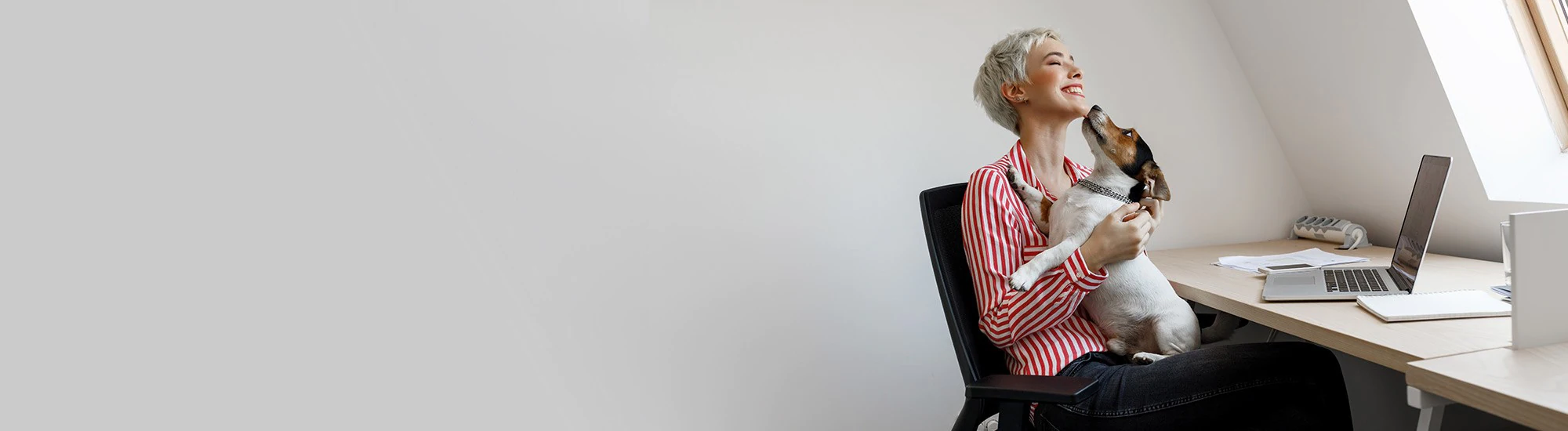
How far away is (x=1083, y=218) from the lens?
1.57 meters

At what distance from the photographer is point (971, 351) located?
1490 mm

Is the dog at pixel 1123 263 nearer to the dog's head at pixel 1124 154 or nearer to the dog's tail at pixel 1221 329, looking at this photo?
the dog's head at pixel 1124 154

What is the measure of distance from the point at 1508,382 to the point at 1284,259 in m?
1.15

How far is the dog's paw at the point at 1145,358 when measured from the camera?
154 centimetres

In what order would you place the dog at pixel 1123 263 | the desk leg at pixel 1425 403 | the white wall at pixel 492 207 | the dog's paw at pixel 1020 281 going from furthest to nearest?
the white wall at pixel 492 207, the dog at pixel 1123 263, the dog's paw at pixel 1020 281, the desk leg at pixel 1425 403

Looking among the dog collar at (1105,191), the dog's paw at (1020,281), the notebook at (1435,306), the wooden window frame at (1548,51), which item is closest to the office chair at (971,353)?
the dog's paw at (1020,281)

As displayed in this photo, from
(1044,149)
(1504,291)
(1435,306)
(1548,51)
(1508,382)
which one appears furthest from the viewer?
(1548,51)

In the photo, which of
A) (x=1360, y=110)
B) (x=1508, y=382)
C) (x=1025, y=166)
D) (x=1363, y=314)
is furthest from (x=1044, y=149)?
(x=1360, y=110)

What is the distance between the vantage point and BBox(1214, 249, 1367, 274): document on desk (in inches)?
79.9

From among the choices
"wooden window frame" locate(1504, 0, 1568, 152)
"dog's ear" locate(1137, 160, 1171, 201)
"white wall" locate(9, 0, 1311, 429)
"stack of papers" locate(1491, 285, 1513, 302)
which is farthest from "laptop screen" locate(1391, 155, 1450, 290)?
"white wall" locate(9, 0, 1311, 429)

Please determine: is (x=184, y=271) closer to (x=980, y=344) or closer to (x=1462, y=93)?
(x=980, y=344)

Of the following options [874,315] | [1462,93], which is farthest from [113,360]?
[1462,93]

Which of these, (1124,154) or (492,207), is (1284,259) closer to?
(1124,154)

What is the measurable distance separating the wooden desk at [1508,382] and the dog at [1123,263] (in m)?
0.48
